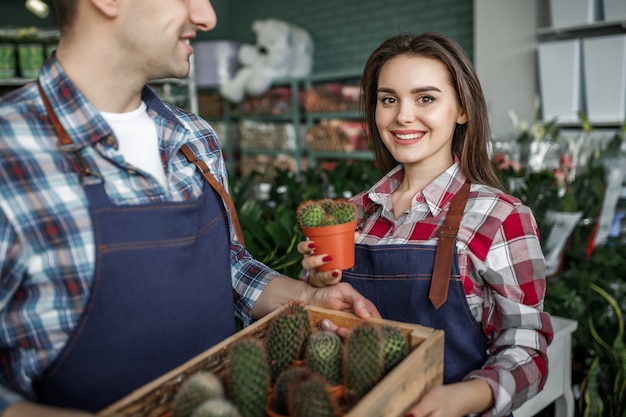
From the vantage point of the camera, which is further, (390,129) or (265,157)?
(265,157)

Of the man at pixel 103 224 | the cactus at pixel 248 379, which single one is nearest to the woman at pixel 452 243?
the man at pixel 103 224

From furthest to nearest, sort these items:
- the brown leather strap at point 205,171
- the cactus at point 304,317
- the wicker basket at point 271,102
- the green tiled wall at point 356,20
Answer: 1. the wicker basket at point 271,102
2. the green tiled wall at point 356,20
3. the brown leather strap at point 205,171
4. the cactus at point 304,317

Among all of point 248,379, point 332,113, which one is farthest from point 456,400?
point 332,113

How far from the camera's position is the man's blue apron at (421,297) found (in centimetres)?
127

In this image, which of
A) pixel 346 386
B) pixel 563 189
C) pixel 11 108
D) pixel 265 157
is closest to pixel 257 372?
pixel 346 386

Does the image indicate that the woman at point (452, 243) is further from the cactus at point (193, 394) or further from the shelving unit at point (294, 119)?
the shelving unit at point (294, 119)

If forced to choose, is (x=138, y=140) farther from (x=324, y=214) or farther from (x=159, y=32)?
(x=324, y=214)

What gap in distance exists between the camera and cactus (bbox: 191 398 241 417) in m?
0.71

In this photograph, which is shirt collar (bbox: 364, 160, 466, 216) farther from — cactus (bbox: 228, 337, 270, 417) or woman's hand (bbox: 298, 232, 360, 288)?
cactus (bbox: 228, 337, 270, 417)

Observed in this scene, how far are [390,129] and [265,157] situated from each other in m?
5.27

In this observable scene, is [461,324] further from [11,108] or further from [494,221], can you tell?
[11,108]

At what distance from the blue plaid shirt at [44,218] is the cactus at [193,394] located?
0.24 meters

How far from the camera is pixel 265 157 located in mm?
6664

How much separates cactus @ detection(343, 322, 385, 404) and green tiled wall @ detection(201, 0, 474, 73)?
4740 millimetres
